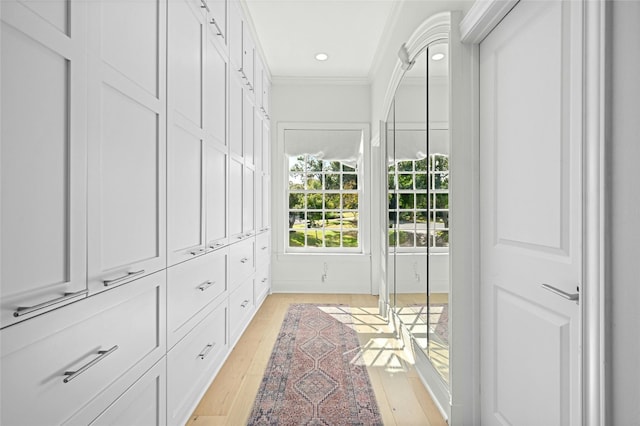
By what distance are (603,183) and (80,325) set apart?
1.48 m

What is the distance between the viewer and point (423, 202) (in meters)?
2.34

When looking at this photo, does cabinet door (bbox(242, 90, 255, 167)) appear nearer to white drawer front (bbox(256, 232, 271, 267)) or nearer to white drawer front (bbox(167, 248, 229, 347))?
white drawer front (bbox(256, 232, 271, 267))

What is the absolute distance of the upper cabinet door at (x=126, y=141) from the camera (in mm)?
1062

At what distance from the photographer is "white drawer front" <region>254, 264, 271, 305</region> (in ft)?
12.2

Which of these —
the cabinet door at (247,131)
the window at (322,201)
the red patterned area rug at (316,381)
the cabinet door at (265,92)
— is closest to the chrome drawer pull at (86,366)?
the red patterned area rug at (316,381)

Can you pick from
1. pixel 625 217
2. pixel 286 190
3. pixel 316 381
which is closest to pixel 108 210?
pixel 625 217

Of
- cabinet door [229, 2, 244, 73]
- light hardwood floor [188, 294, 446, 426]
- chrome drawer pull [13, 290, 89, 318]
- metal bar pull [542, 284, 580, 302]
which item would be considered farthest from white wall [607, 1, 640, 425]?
cabinet door [229, 2, 244, 73]

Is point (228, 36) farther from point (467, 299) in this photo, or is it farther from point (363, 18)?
point (467, 299)

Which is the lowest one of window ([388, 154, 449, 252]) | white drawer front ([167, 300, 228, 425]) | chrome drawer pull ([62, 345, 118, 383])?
white drawer front ([167, 300, 228, 425])

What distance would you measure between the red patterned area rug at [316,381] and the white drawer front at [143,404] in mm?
558

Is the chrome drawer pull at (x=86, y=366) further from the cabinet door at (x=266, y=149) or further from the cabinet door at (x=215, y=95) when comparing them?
the cabinet door at (x=266, y=149)

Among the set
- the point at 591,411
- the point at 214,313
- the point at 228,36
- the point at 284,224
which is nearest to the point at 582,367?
the point at 591,411

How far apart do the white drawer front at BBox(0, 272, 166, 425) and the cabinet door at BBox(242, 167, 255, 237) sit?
1.69m

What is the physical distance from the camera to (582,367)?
3.28 ft
